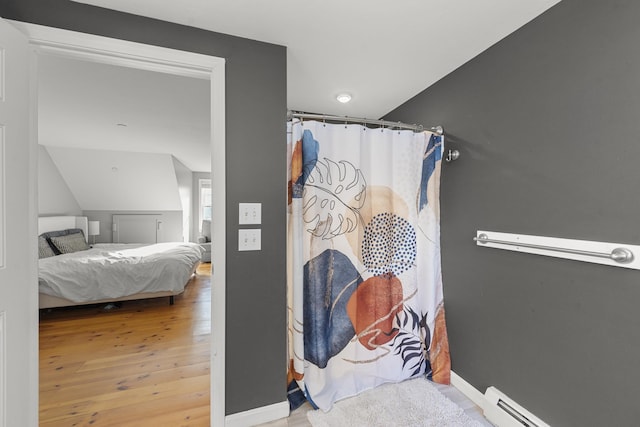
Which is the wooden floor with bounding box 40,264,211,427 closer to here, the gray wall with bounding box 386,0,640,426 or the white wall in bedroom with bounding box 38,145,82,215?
the gray wall with bounding box 386,0,640,426

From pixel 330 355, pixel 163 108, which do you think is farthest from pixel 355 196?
pixel 163 108

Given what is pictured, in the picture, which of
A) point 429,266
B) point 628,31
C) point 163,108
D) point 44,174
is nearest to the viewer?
point 628,31

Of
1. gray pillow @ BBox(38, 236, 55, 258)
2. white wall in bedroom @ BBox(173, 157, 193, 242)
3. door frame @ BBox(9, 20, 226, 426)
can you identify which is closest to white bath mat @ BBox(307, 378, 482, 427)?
door frame @ BBox(9, 20, 226, 426)

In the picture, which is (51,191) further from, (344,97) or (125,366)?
(344,97)

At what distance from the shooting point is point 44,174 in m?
4.44

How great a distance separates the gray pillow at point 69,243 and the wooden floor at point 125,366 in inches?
43.5

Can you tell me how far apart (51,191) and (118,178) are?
0.97 meters

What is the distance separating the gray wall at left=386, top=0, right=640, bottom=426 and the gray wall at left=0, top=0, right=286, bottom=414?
1.21 metres

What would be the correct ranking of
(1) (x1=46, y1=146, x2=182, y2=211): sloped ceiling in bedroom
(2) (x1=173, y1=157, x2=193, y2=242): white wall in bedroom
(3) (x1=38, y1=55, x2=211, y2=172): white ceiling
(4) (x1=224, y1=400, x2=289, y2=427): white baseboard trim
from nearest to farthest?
(4) (x1=224, y1=400, x2=289, y2=427): white baseboard trim → (3) (x1=38, y1=55, x2=211, y2=172): white ceiling → (1) (x1=46, y1=146, x2=182, y2=211): sloped ceiling in bedroom → (2) (x1=173, y1=157, x2=193, y2=242): white wall in bedroom

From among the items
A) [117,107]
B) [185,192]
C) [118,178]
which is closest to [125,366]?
[117,107]

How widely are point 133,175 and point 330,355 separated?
203 inches

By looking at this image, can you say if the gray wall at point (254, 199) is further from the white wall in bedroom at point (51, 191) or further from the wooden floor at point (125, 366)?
the white wall in bedroom at point (51, 191)

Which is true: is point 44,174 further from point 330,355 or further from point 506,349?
point 506,349

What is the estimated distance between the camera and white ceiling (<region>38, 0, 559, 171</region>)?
1.32 metres
